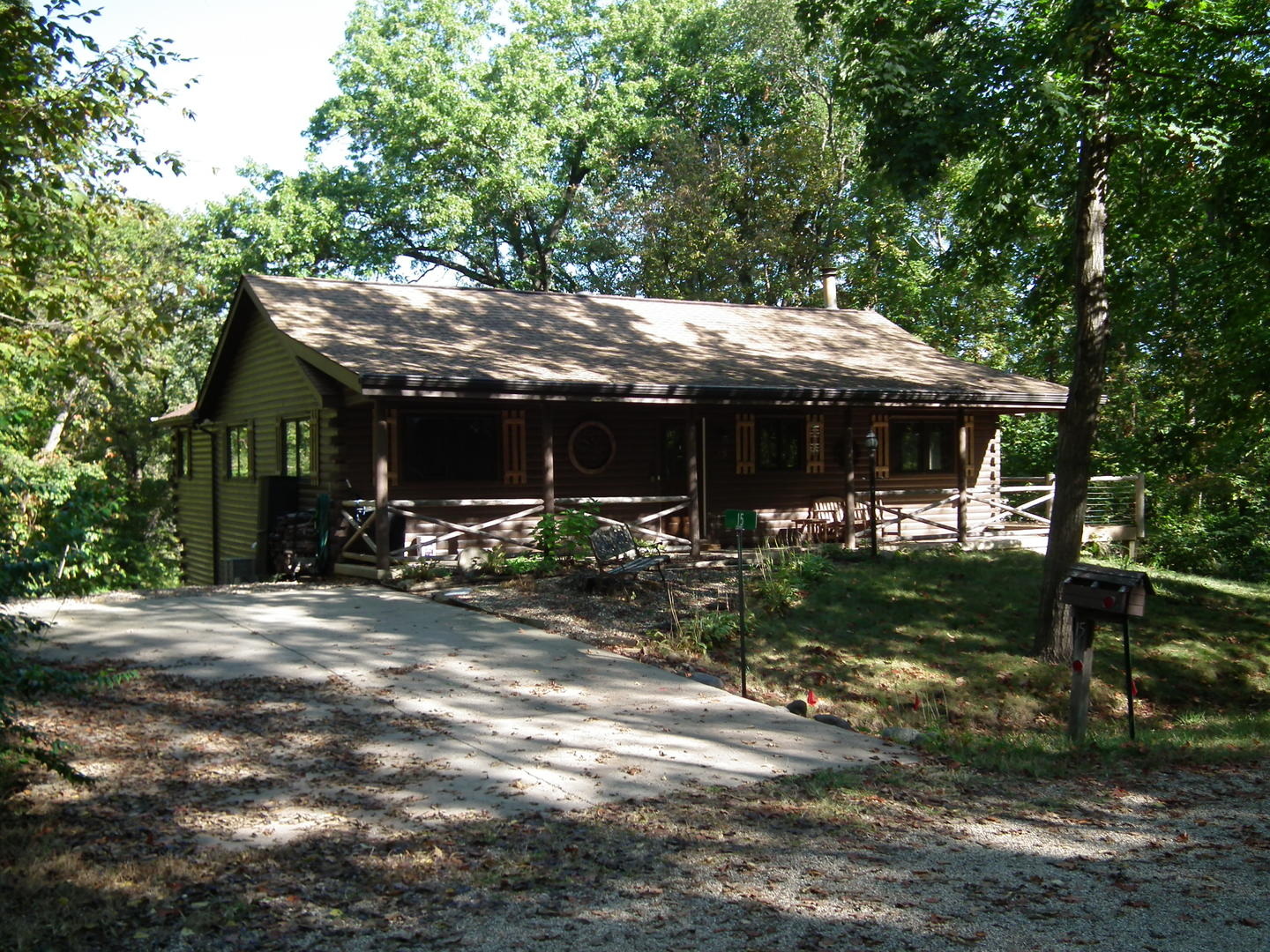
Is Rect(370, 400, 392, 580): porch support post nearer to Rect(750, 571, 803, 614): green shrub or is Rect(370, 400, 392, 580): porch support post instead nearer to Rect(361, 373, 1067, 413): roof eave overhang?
Rect(361, 373, 1067, 413): roof eave overhang

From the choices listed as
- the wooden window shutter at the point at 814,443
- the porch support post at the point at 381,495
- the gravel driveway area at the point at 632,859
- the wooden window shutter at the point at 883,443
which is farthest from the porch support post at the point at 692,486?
the gravel driveway area at the point at 632,859

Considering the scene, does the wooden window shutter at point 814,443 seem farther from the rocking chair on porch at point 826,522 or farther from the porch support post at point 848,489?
the porch support post at point 848,489

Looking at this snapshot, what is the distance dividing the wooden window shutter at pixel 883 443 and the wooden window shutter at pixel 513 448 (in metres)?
7.18

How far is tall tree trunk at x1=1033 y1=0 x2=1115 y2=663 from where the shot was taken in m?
12.8

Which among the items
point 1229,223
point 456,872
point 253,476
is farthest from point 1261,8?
point 253,476

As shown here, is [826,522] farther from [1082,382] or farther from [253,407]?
[253,407]

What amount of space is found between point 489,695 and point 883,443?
47.5 ft

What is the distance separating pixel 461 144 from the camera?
3488cm

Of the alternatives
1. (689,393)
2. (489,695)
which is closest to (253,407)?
(689,393)

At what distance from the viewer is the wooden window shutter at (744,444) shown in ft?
67.0

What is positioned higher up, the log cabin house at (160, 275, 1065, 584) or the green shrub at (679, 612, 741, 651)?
the log cabin house at (160, 275, 1065, 584)

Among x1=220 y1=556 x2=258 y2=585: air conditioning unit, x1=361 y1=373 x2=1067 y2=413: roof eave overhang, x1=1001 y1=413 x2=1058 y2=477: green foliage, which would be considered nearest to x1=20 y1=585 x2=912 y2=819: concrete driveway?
x1=361 y1=373 x2=1067 y2=413: roof eave overhang

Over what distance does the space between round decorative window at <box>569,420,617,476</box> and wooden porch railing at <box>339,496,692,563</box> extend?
2.19 ft

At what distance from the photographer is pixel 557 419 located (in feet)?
62.1
